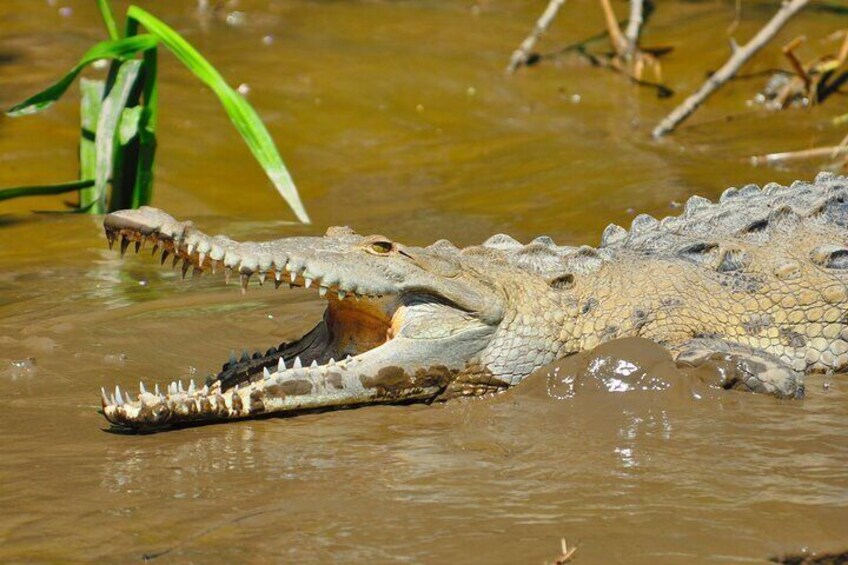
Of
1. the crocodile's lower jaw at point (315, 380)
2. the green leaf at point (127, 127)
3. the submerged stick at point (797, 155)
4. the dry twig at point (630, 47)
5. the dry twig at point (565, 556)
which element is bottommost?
the dry twig at point (565, 556)

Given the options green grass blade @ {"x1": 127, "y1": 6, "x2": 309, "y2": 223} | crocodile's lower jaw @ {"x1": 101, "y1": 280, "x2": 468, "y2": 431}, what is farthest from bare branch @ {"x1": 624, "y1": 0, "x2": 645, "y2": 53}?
crocodile's lower jaw @ {"x1": 101, "y1": 280, "x2": 468, "y2": 431}

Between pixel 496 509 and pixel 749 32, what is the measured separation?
31.9 ft

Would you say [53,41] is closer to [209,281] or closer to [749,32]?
[209,281]

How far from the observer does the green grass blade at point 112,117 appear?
334 inches

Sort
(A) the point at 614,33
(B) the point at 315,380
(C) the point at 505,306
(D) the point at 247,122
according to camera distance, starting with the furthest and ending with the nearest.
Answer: (A) the point at 614,33, (D) the point at 247,122, (C) the point at 505,306, (B) the point at 315,380

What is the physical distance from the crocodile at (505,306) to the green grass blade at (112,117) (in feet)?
11.8

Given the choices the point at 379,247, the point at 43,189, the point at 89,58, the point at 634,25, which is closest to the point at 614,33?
the point at 634,25

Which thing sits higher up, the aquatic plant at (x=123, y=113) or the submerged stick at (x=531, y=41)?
the submerged stick at (x=531, y=41)

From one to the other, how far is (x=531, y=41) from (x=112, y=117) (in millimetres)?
4970

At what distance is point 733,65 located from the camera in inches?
407

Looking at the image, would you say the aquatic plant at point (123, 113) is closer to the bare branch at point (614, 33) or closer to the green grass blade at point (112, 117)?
the green grass blade at point (112, 117)

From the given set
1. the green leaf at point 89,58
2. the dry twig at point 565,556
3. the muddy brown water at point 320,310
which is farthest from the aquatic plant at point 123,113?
the dry twig at point 565,556

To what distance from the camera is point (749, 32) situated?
12602mm

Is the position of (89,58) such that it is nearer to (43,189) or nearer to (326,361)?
(43,189)
